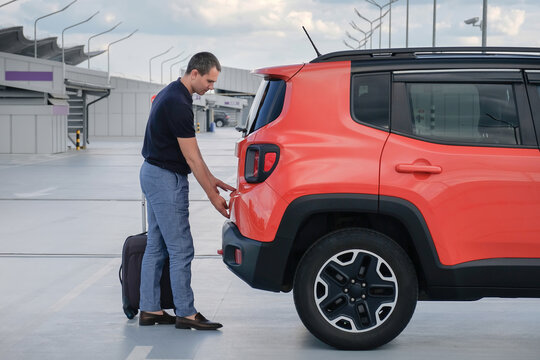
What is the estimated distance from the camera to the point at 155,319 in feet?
20.8

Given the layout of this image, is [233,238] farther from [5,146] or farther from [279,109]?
[5,146]

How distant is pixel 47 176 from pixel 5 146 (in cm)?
1247

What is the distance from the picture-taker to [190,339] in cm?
594

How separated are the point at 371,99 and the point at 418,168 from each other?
530 mm

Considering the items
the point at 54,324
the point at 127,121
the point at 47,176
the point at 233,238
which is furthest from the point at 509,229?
the point at 127,121

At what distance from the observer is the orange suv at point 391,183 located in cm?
540

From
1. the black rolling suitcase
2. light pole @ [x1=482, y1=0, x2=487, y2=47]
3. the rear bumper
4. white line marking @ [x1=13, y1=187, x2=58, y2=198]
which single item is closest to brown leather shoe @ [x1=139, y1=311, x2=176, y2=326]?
the black rolling suitcase

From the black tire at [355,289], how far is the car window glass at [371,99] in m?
0.66

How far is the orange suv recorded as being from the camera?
213 inches

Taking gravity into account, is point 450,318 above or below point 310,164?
below

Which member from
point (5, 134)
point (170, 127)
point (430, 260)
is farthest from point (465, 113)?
point (5, 134)

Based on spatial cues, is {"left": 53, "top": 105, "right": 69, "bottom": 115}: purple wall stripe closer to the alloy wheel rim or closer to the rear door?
the alloy wheel rim

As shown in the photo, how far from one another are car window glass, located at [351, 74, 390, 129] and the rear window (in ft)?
1.43

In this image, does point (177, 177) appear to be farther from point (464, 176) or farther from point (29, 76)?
point (29, 76)
